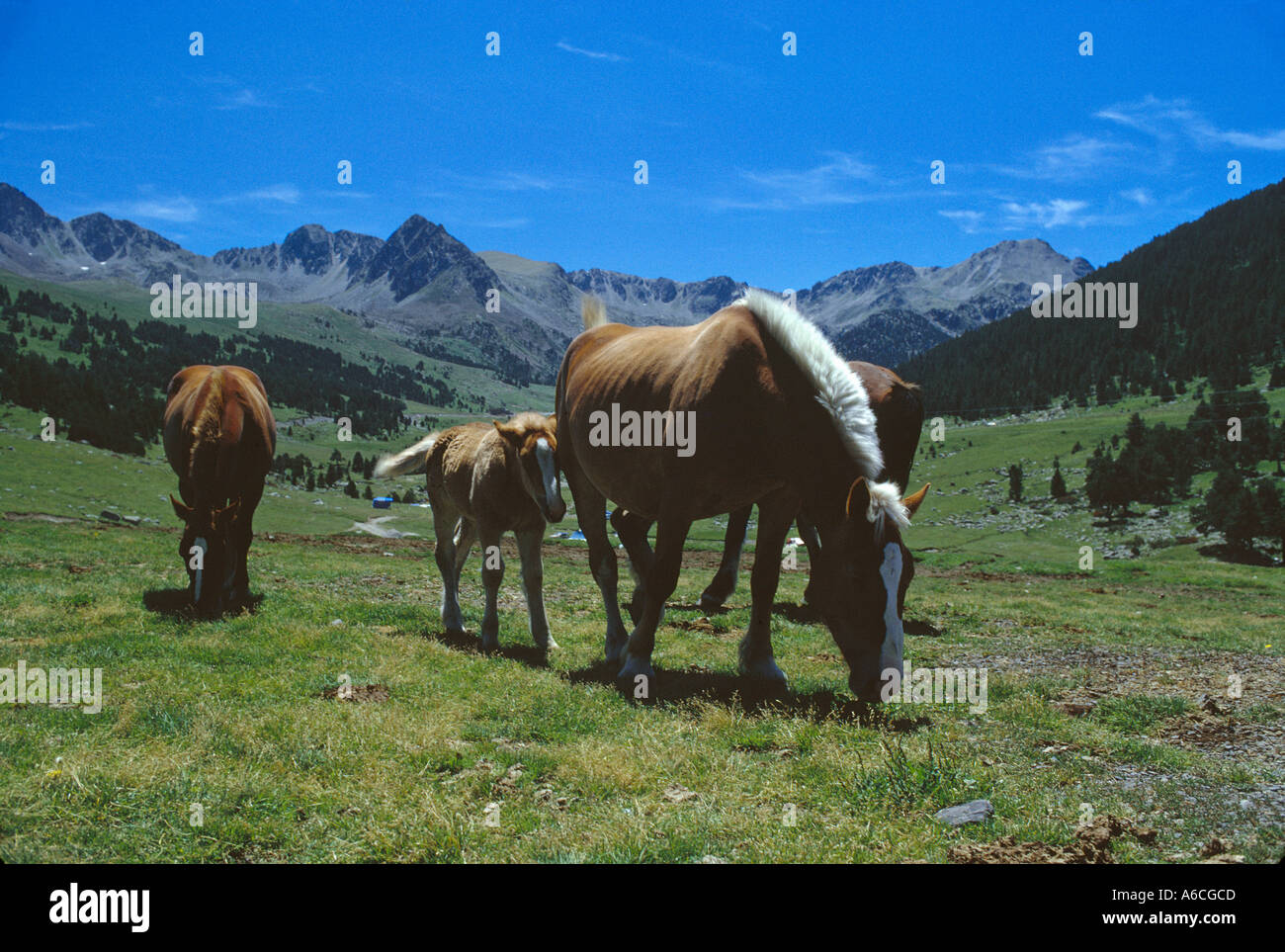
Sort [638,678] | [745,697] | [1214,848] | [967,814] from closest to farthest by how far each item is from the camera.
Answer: [1214,848], [967,814], [745,697], [638,678]

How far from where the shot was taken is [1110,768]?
234 inches

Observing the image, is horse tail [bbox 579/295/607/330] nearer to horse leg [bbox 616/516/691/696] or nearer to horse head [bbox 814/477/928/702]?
horse leg [bbox 616/516/691/696]

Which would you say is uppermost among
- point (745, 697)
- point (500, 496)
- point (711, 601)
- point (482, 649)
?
point (500, 496)

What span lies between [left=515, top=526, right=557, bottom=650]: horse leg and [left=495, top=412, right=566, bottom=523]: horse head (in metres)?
0.68

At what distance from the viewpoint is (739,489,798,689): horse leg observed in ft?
28.7

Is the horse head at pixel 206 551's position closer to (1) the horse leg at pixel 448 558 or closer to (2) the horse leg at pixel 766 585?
(1) the horse leg at pixel 448 558

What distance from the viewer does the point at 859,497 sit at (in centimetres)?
683

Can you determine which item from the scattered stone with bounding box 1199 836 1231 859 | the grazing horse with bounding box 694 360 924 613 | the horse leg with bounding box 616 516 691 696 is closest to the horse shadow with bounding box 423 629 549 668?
the horse leg with bounding box 616 516 691 696

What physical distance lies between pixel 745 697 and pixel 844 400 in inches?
131

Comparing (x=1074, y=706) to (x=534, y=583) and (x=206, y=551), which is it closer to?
(x=534, y=583)

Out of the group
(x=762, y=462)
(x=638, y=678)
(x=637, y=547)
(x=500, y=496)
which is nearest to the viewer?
(x=762, y=462)

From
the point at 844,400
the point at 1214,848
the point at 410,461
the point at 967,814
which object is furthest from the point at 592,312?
the point at 1214,848
